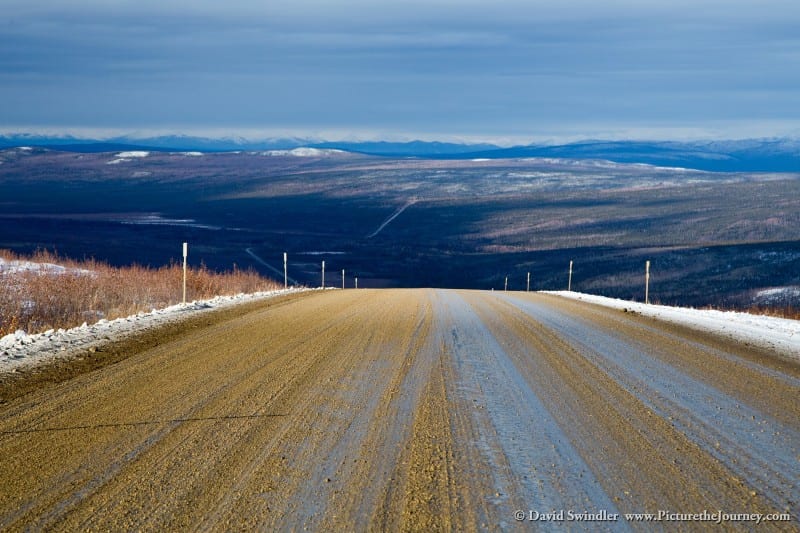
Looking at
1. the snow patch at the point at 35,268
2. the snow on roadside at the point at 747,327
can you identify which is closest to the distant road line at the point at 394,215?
the snow patch at the point at 35,268

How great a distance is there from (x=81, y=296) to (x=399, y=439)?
15.0 metres

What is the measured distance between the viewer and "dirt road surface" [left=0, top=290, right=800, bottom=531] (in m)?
5.25

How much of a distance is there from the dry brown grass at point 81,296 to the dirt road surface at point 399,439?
5.82m

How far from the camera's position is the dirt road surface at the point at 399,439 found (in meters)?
5.25

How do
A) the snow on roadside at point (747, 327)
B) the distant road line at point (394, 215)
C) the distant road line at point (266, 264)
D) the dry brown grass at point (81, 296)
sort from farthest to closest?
1. the distant road line at point (394, 215)
2. the distant road line at point (266, 264)
3. the dry brown grass at point (81, 296)
4. the snow on roadside at point (747, 327)

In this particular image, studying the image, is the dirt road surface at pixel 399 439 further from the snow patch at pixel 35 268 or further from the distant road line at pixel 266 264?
the distant road line at pixel 266 264

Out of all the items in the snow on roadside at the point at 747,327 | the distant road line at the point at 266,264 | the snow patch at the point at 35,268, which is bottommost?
the distant road line at the point at 266,264

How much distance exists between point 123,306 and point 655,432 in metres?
15.3

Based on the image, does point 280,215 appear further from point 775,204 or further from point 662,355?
point 662,355

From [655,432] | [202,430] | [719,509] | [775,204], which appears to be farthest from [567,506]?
[775,204]

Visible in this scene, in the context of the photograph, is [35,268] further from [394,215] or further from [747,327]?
[394,215]

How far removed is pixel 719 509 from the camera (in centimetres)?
532

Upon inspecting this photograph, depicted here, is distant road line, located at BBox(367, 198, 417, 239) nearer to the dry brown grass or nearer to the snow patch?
the snow patch

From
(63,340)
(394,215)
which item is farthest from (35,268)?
(394,215)
